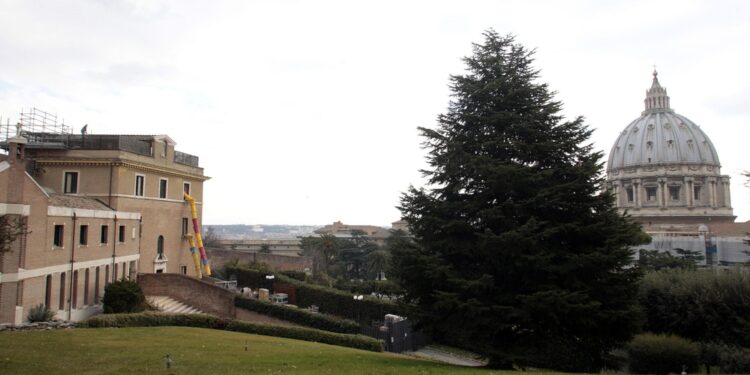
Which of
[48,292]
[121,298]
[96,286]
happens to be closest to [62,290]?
[48,292]

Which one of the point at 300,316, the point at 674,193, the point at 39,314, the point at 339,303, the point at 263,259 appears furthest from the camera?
the point at 674,193

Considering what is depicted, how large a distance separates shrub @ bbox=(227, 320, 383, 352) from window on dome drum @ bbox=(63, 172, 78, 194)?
46.4 feet

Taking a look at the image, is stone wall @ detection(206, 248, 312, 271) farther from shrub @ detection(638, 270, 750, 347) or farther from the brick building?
shrub @ detection(638, 270, 750, 347)

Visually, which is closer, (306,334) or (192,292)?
(306,334)

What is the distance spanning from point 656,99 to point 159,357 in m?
129

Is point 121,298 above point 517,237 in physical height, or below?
below

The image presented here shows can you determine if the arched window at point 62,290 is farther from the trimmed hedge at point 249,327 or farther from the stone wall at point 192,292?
the stone wall at point 192,292

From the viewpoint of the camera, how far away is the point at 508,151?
16.4 metres

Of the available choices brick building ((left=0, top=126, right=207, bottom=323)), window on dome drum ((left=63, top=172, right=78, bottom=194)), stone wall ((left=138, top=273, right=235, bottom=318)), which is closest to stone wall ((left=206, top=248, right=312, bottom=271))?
brick building ((left=0, top=126, right=207, bottom=323))

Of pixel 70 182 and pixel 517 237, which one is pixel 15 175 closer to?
pixel 70 182

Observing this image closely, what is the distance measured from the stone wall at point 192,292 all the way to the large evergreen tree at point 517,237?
1734 centimetres

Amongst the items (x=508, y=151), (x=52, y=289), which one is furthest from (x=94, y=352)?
(x=508, y=151)

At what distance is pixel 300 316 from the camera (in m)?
30.0

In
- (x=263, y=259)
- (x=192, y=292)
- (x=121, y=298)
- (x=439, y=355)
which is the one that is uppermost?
(x=121, y=298)
